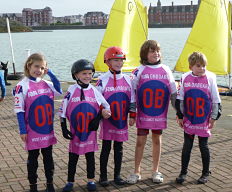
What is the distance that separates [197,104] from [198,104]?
0.01 metres

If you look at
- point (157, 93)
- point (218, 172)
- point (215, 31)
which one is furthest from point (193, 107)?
point (215, 31)

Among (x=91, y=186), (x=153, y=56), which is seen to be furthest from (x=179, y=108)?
(x=91, y=186)

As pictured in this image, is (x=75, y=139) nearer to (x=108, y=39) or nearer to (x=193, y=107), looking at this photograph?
(x=193, y=107)

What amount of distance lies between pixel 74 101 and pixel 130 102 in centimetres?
67

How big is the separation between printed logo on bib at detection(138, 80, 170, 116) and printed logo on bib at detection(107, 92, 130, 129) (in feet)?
0.65

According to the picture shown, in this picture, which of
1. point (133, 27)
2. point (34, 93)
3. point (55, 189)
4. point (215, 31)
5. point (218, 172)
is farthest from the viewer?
point (133, 27)

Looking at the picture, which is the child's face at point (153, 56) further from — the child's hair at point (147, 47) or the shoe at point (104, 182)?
the shoe at point (104, 182)

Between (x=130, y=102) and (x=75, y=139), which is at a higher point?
(x=130, y=102)

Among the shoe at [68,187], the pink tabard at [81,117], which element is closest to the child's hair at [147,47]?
the pink tabard at [81,117]

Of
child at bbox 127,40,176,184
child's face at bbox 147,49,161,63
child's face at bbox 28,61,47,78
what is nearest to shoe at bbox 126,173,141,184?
child at bbox 127,40,176,184

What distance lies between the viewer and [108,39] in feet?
54.9

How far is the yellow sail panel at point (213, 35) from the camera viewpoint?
567 inches

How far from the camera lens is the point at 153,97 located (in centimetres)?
504

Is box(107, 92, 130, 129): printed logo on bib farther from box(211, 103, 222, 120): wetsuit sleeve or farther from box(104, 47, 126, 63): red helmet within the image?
box(211, 103, 222, 120): wetsuit sleeve
